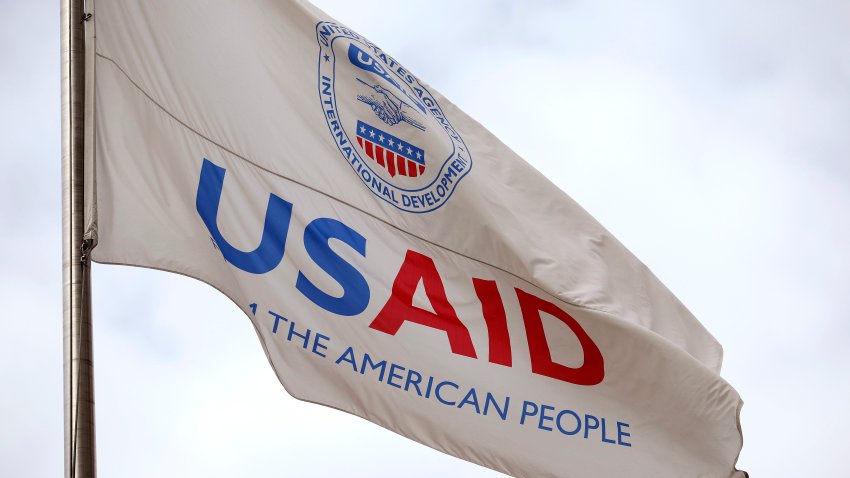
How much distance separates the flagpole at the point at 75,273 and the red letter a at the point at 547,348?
120 inches

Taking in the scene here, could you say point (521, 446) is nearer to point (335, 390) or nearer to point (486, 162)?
point (335, 390)

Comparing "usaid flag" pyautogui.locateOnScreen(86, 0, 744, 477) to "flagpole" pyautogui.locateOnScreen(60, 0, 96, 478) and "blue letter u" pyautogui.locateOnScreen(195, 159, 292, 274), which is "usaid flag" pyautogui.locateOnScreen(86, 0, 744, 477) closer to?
"blue letter u" pyautogui.locateOnScreen(195, 159, 292, 274)

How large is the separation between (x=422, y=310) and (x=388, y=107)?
149 centimetres

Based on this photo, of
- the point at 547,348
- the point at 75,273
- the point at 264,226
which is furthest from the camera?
the point at 547,348

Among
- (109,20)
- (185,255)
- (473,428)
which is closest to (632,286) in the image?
(473,428)

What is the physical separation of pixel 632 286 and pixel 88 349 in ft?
14.4

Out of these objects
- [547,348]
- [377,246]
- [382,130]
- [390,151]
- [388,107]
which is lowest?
[547,348]

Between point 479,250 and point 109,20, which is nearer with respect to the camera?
point 109,20

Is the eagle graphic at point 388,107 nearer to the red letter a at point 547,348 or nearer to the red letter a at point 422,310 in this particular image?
the red letter a at point 422,310

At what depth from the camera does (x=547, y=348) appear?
7.99 metres

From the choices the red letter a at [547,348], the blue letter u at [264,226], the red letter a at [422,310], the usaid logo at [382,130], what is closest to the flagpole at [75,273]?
the blue letter u at [264,226]

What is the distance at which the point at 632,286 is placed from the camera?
352 inches

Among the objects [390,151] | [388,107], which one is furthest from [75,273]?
[388,107]

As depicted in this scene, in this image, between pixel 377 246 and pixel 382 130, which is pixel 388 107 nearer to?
pixel 382 130
